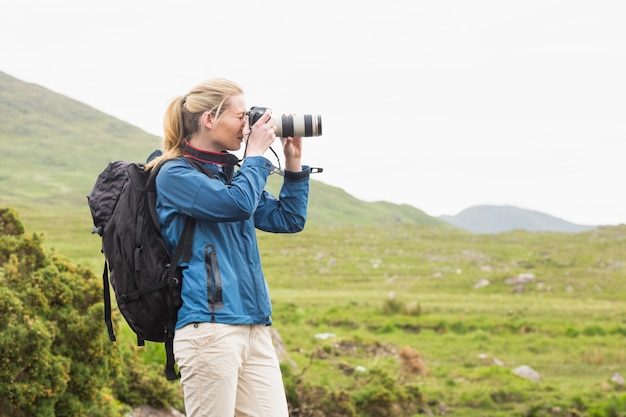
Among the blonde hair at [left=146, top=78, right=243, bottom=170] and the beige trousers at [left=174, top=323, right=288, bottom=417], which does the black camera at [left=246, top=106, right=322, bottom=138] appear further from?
the beige trousers at [left=174, top=323, right=288, bottom=417]

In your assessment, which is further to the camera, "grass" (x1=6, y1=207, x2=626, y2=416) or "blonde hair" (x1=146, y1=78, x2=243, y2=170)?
"grass" (x1=6, y1=207, x2=626, y2=416)

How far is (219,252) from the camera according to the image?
369 cm

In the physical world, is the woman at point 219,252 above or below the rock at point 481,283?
above

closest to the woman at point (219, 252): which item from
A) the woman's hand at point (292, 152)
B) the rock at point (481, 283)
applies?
the woman's hand at point (292, 152)

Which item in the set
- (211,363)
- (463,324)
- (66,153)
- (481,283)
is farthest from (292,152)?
(66,153)

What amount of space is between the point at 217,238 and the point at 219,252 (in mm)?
78

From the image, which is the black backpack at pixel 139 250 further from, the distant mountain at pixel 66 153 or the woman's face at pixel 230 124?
the distant mountain at pixel 66 153

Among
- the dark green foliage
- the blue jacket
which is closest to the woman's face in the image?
the blue jacket

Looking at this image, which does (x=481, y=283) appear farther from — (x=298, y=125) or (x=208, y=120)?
(x=208, y=120)

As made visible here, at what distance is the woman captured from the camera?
11.9ft

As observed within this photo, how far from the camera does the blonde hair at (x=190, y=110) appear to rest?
390cm

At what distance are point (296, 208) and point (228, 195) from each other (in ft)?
2.82

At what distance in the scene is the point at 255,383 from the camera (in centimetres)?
385

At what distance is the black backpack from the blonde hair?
6.7 inches
